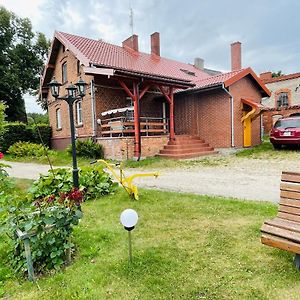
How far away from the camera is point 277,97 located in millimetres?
25359

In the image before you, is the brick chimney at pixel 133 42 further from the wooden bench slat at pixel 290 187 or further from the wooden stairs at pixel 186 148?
the wooden bench slat at pixel 290 187

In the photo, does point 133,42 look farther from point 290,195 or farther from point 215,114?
point 290,195

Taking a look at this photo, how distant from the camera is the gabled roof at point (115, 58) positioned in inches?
529

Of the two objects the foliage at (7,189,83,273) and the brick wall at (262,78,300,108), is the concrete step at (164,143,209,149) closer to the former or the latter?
the foliage at (7,189,83,273)

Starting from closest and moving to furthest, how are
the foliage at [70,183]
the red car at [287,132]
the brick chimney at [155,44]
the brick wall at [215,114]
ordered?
the foliage at [70,183]
the red car at [287,132]
the brick wall at [215,114]
the brick chimney at [155,44]

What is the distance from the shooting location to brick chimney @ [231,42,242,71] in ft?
65.1

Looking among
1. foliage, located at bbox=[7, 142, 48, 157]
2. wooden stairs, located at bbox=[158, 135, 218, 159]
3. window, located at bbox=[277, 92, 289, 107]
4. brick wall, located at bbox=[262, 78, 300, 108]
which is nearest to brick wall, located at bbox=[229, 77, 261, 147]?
wooden stairs, located at bbox=[158, 135, 218, 159]

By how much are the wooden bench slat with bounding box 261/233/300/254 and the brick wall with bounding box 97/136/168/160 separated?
10.1 meters

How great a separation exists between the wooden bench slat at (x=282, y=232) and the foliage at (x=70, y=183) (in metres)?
4.01

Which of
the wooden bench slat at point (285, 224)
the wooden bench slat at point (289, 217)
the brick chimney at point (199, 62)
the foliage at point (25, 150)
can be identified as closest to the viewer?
the wooden bench slat at point (285, 224)

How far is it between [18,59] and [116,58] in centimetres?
1636

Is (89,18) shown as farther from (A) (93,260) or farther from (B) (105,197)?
(A) (93,260)

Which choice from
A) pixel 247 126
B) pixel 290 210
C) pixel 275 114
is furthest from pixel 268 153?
pixel 290 210

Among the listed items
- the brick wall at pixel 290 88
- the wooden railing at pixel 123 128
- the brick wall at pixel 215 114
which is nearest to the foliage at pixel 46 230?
the wooden railing at pixel 123 128
